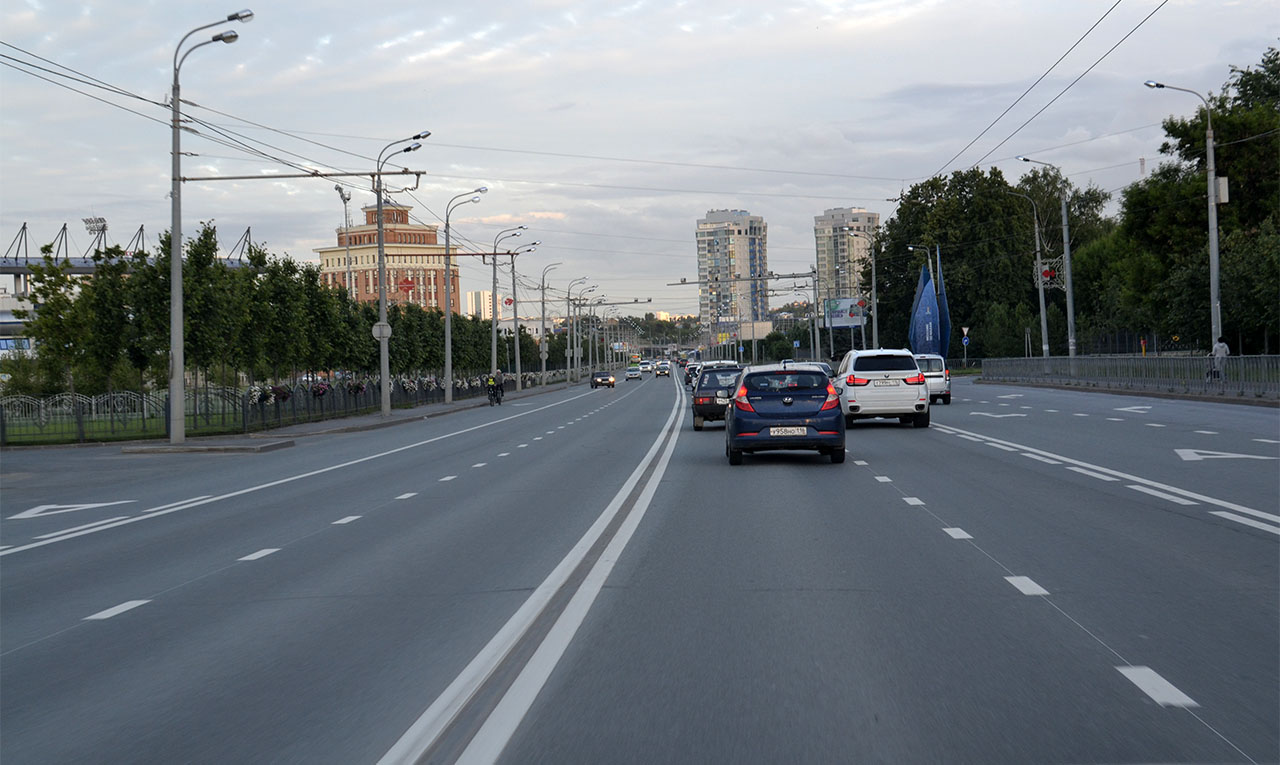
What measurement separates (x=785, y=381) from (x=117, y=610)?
12147mm

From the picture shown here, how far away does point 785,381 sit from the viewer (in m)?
19.3

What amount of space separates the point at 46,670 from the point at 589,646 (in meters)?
2.91

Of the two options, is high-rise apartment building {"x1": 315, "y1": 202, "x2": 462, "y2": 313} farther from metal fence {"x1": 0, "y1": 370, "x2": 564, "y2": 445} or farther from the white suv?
the white suv

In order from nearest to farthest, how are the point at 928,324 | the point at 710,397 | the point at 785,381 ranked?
the point at 785,381
the point at 710,397
the point at 928,324

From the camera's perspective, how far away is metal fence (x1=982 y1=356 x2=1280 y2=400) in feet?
114

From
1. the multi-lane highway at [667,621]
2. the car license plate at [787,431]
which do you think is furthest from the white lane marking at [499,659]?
the car license plate at [787,431]

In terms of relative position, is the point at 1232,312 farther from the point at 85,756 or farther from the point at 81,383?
the point at 85,756

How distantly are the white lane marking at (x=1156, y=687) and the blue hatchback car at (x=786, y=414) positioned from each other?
42.0 feet

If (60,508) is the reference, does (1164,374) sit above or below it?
above

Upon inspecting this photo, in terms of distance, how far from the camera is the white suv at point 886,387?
92.4 feet

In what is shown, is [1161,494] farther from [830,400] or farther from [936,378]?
[936,378]

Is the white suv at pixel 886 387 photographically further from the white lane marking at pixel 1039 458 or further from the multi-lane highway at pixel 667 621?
the multi-lane highway at pixel 667 621

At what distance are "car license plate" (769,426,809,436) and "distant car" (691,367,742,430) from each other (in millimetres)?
11576

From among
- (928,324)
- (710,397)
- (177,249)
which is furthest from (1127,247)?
(177,249)
